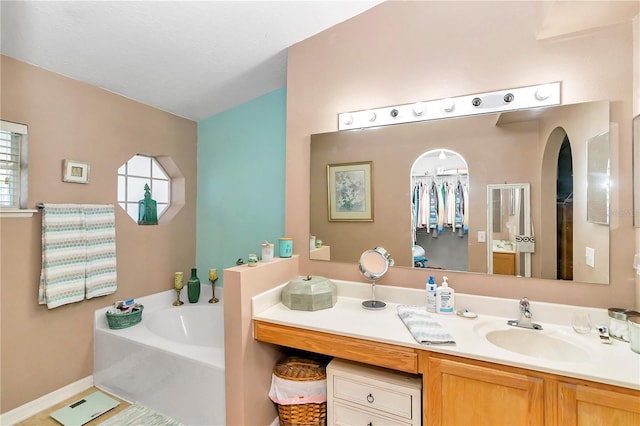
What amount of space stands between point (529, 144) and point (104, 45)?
2.63 meters

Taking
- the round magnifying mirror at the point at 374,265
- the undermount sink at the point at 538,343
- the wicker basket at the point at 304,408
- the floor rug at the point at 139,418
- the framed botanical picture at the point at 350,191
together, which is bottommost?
the floor rug at the point at 139,418

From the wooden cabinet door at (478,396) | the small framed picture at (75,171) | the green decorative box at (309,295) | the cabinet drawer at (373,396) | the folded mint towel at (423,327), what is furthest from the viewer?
the small framed picture at (75,171)

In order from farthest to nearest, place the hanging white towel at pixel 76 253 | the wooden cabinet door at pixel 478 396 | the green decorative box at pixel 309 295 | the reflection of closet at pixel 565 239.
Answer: the hanging white towel at pixel 76 253 < the green decorative box at pixel 309 295 < the reflection of closet at pixel 565 239 < the wooden cabinet door at pixel 478 396

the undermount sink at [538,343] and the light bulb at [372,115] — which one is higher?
the light bulb at [372,115]

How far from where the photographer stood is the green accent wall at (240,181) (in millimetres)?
2650

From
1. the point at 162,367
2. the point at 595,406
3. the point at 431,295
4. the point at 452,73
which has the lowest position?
the point at 162,367

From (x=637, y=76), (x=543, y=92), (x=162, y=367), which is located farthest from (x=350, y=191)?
(x=162, y=367)

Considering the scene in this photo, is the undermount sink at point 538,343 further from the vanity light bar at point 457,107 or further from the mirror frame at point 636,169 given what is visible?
the vanity light bar at point 457,107

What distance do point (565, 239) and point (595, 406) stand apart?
797mm

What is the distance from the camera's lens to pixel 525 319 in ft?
4.84

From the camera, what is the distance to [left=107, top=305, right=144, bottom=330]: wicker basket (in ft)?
7.29

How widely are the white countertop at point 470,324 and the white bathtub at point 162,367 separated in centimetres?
56

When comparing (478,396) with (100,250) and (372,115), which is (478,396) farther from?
(100,250)

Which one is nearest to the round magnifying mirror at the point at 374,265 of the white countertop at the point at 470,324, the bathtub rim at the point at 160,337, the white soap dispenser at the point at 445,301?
the white countertop at the point at 470,324
